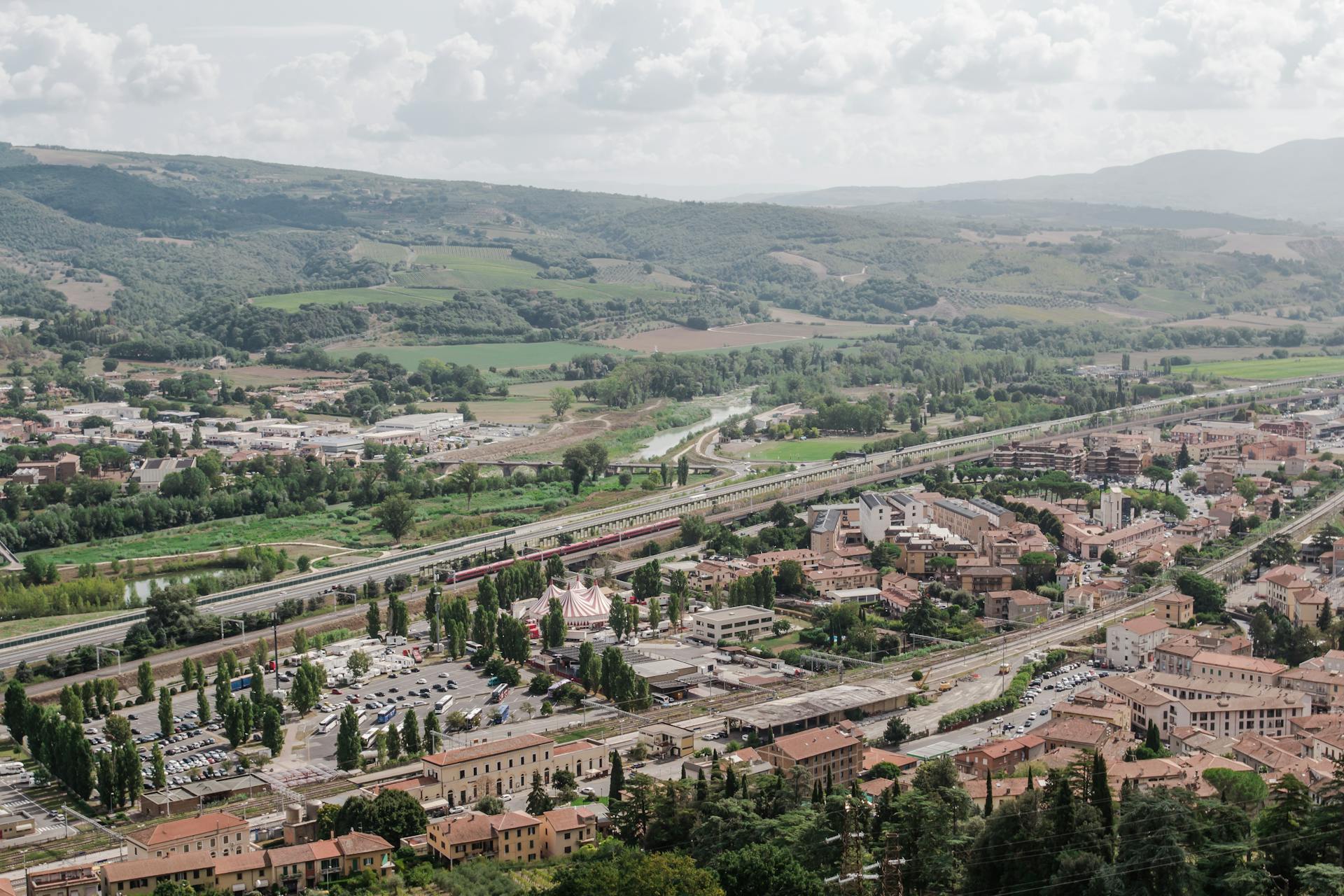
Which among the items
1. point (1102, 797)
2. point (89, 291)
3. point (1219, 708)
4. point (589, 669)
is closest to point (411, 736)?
point (589, 669)

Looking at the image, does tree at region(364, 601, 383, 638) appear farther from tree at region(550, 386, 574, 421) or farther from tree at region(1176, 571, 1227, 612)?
tree at region(550, 386, 574, 421)

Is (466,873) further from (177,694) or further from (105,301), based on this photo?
(105,301)

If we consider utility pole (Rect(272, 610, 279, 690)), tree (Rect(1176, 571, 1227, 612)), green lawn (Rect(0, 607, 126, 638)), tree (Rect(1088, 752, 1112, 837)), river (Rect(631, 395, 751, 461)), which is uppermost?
tree (Rect(1088, 752, 1112, 837))

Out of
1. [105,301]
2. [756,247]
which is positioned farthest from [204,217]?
[756,247]

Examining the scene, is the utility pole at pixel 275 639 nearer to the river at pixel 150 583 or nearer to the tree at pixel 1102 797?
the river at pixel 150 583

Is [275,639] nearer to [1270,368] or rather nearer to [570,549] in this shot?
[570,549]

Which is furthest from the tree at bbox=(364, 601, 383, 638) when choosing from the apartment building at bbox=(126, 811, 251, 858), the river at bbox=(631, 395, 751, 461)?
the river at bbox=(631, 395, 751, 461)
